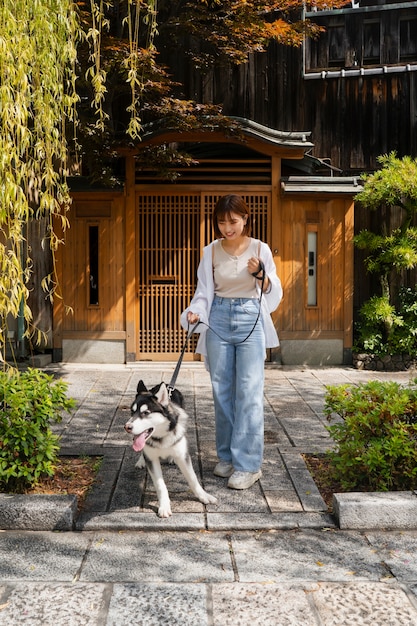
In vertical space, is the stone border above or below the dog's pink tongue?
below

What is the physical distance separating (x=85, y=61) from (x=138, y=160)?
5.37 feet

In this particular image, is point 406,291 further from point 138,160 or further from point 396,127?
point 138,160

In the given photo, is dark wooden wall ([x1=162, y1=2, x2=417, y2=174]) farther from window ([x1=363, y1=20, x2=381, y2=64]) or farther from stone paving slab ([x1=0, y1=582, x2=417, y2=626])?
stone paving slab ([x1=0, y1=582, x2=417, y2=626])

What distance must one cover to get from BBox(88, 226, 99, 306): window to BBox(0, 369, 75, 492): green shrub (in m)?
5.90

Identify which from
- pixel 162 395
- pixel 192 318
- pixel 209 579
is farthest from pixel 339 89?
pixel 209 579

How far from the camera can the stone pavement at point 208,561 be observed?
3.23 metres

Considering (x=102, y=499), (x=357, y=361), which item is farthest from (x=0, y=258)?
(x=357, y=361)

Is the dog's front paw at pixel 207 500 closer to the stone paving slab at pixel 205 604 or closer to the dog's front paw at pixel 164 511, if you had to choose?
the dog's front paw at pixel 164 511

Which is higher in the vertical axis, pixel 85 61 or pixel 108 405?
pixel 85 61

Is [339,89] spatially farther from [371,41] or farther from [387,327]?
[387,327]

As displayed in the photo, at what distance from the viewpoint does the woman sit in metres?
4.91

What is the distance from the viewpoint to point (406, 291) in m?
10.9

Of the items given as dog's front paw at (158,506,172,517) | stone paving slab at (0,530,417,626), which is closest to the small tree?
stone paving slab at (0,530,417,626)

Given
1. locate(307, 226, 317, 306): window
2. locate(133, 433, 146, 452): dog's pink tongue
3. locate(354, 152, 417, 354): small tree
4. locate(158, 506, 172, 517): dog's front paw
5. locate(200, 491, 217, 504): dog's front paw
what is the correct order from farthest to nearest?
1. locate(307, 226, 317, 306): window
2. locate(354, 152, 417, 354): small tree
3. locate(200, 491, 217, 504): dog's front paw
4. locate(158, 506, 172, 517): dog's front paw
5. locate(133, 433, 146, 452): dog's pink tongue
